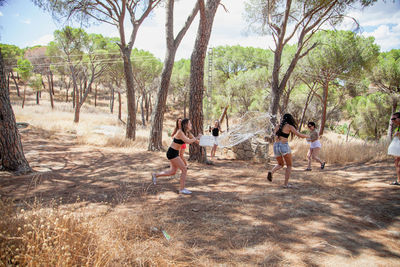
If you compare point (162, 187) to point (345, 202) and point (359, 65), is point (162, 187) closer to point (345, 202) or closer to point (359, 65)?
point (345, 202)

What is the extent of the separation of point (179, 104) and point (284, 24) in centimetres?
3531

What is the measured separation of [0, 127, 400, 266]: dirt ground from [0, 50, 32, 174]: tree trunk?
29 centimetres

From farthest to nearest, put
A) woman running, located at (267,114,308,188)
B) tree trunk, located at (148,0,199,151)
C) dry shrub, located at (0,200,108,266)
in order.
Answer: tree trunk, located at (148,0,199,151) < woman running, located at (267,114,308,188) < dry shrub, located at (0,200,108,266)

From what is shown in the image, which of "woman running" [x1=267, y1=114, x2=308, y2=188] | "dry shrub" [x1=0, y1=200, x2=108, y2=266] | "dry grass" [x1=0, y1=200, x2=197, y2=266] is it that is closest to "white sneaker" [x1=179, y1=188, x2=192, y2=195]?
"dry grass" [x1=0, y1=200, x2=197, y2=266]

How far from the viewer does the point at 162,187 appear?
5238mm

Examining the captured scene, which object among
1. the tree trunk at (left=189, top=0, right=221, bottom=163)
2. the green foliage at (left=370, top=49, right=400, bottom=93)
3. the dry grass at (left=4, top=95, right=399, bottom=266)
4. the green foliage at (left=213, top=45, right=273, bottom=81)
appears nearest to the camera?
the dry grass at (left=4, top=95, right=399, bottom=266)

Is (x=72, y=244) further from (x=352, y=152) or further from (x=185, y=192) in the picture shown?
(x=352, y=152)

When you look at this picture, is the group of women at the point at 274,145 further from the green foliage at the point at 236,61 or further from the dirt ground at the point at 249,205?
the green foliage at the point at 236,61

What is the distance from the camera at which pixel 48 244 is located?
221cm

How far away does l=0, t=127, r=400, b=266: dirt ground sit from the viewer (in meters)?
2.86

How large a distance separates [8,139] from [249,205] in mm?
5579

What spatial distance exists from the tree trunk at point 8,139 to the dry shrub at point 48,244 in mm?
3632

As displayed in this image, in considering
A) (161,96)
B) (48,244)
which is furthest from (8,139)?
(161,96)

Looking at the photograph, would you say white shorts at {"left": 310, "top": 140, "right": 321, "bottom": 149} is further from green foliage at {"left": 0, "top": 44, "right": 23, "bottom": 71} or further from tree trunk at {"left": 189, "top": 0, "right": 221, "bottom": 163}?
green foliage at {"left": 0, "top": 44, "right": 23, "bottom": 71}
